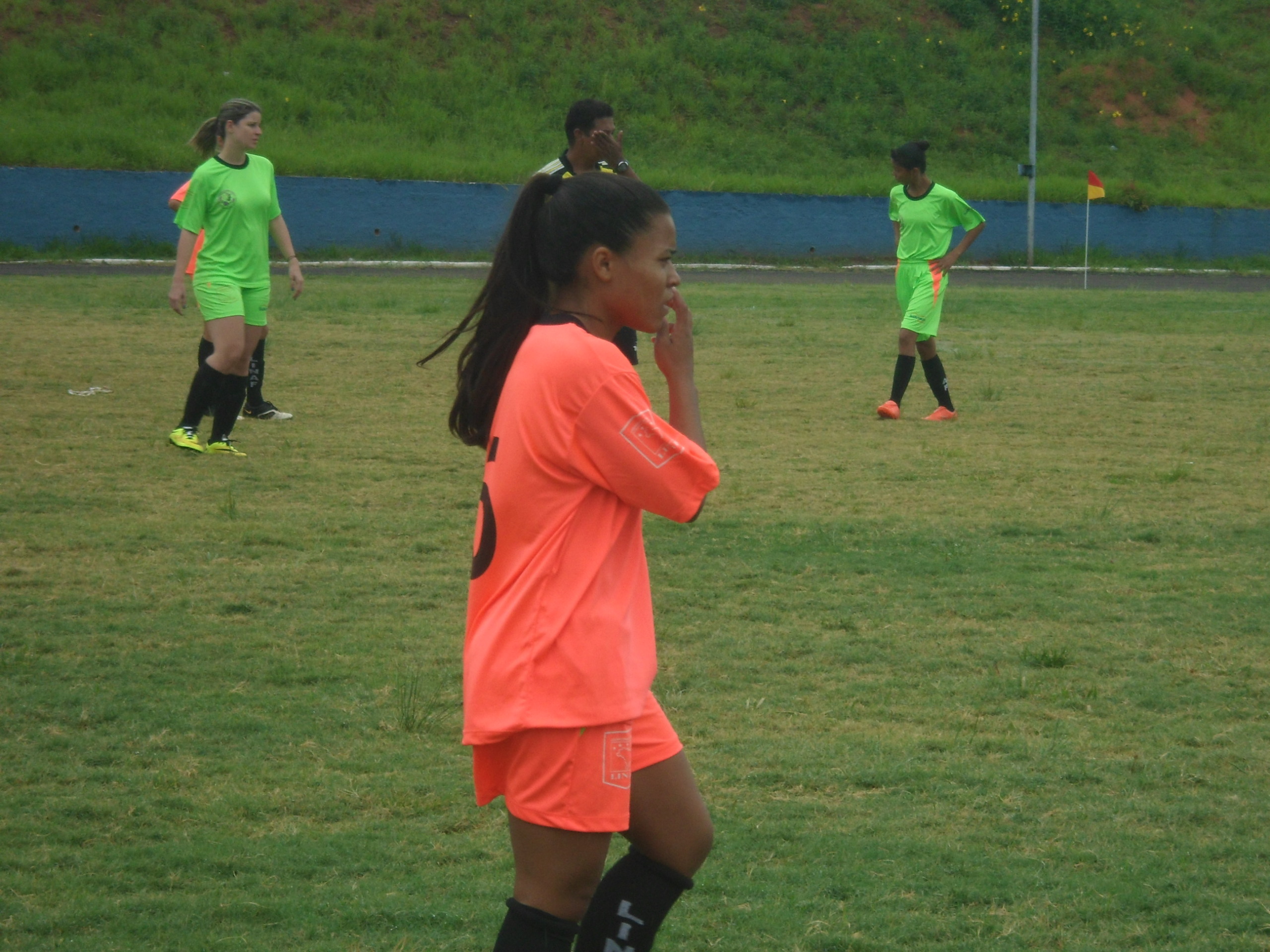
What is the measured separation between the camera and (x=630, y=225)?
2.42m

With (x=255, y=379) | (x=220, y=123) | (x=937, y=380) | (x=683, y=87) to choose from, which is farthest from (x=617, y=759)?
(x=683, y=87)

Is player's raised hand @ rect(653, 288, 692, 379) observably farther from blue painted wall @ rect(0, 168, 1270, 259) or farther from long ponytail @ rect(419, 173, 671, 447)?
blue painted wall @ rect(0, 168, 1270, 259)

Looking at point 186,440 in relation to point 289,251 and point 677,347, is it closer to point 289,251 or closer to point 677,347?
point 289,251

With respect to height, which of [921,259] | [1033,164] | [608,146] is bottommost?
[921,259]

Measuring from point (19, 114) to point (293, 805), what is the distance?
31699mm

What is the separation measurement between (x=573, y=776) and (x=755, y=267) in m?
29.4

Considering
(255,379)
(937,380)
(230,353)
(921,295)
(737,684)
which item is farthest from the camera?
(921,295)

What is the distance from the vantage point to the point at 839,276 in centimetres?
2889

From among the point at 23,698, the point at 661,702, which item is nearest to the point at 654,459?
the point at 661,702

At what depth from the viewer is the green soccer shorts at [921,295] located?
1084 cm

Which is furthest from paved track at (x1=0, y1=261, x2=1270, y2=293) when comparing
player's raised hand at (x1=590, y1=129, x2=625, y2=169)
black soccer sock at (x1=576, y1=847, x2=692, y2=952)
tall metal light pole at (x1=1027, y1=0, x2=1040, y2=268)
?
black soccer sock at (x1=576, y1=847, x2=692, y2=952)

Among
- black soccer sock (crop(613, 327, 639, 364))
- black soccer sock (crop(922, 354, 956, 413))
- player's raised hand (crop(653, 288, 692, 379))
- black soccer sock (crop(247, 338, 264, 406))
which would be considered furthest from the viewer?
black soccer sock (crop(922, 354, 956, 413))

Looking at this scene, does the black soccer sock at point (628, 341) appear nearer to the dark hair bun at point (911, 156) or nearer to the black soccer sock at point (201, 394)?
the black soccer sock at point (201, 394)

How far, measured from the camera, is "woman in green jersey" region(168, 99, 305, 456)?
28.7ft
